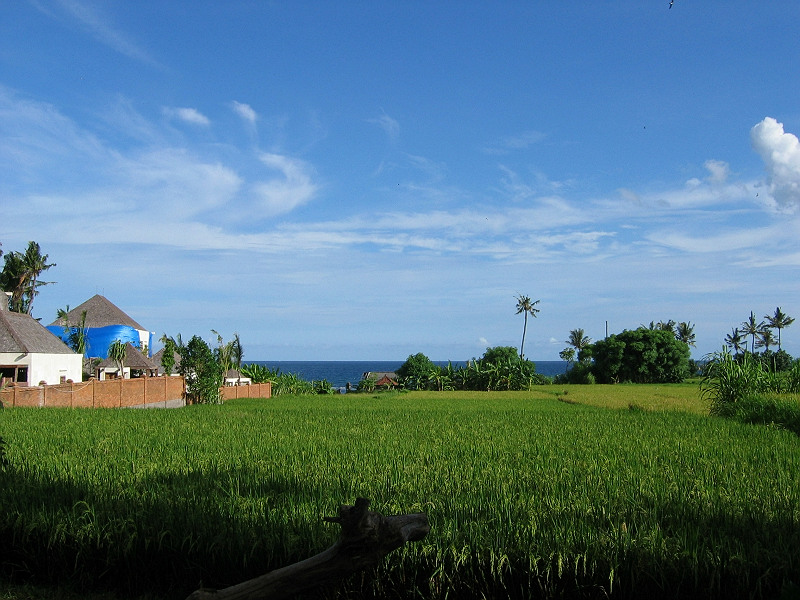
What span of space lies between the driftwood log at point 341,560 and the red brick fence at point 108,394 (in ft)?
66.8

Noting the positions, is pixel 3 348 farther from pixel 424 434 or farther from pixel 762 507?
pixel 762 507

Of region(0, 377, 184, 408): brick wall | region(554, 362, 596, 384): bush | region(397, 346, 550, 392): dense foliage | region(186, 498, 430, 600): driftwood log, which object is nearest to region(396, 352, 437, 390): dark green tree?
region(397, 346, 550, 392): dense foliage

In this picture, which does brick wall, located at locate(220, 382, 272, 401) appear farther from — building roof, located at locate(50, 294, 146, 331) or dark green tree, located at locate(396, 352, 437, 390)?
building roof, located at locate(50, 294, 146, 331)

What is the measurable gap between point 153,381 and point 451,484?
2334 centimetres

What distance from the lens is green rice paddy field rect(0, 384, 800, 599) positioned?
422 cm

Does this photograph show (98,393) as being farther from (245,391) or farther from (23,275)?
(23,275)

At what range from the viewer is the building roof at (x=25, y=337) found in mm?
29484

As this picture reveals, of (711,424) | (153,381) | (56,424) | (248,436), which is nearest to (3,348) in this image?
(153,381)

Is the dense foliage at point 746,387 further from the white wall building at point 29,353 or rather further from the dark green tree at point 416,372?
the dark green tree at point 416,372

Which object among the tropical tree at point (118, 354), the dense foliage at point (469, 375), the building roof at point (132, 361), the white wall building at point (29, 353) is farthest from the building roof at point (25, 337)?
the dense foliage at point (469, 375)

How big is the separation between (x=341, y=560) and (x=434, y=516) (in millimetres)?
2134

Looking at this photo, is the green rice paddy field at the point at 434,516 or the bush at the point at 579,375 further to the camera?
the bush at the point at 579,375

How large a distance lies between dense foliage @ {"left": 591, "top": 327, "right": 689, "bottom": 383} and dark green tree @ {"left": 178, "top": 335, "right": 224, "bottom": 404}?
38265mm

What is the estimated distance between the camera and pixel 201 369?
26281mm
